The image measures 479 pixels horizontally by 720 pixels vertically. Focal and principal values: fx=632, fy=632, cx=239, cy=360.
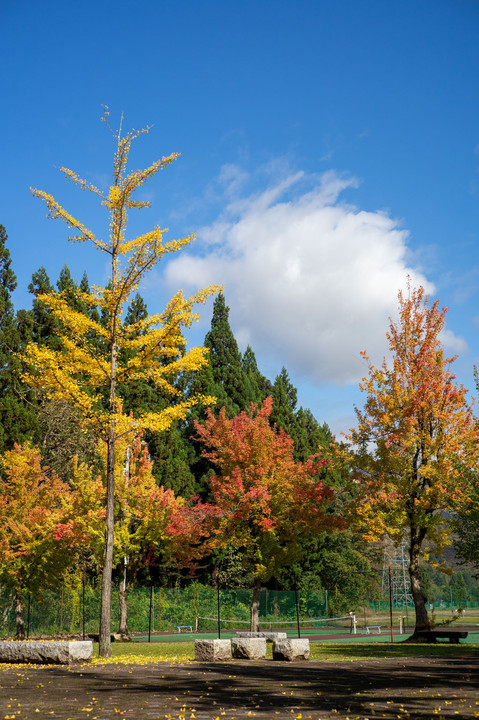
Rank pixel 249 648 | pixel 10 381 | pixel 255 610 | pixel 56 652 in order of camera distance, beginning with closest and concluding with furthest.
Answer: pixel 56 652 < pixel 249 648 < pixel 255 610 < pixel 10 381

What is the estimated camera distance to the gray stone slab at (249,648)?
1413 cm

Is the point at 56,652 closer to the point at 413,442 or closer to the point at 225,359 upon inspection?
the point at 413,442

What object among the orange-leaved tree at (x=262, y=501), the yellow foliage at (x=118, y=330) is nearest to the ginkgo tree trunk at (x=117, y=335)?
the yellow foliage at (x=118, y=330)

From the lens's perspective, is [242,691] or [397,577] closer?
[242,691]

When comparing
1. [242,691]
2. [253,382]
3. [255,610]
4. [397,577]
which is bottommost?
[397,577]

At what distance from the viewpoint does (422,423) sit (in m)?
23.0

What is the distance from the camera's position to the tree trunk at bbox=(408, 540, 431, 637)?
2244 cm

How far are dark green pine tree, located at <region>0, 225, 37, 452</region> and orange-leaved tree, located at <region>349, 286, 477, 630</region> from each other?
1786 cm

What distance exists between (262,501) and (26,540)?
367 inches

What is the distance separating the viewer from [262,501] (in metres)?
22.6

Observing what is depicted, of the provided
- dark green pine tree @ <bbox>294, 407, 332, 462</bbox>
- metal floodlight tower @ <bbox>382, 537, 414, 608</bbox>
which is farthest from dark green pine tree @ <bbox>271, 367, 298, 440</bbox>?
metal floodlight tower @ <bbox>382, 537, 414, 608</bbox>

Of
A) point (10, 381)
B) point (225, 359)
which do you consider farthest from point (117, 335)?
point (225, 359)

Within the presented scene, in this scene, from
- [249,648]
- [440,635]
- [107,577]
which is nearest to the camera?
[249,648]

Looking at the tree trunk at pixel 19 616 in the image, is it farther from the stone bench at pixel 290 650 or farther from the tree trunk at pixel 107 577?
the stone bench at pixel 290 650
